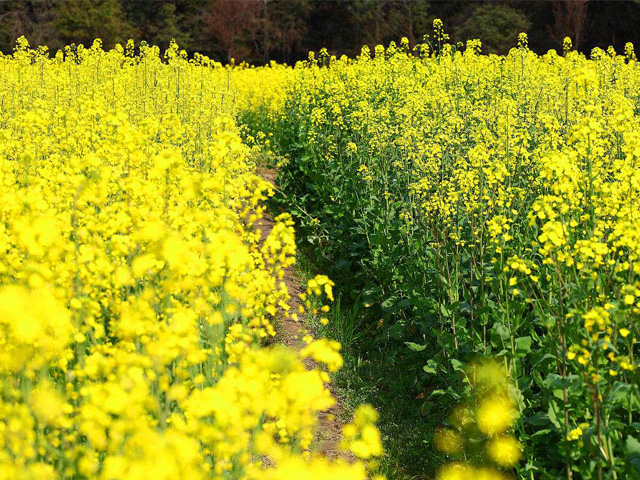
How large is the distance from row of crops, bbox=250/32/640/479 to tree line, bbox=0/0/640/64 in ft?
63.5

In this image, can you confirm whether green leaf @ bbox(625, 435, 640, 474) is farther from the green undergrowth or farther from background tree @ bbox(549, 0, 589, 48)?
background tree @ bbox(549, 0, 589, 48)

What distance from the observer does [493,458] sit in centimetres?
393

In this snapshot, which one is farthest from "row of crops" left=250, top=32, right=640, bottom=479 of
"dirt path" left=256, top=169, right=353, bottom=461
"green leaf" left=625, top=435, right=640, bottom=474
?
"dirt path" left=256, top=169, right=353, bottom=461

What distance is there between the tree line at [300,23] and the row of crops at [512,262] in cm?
1937

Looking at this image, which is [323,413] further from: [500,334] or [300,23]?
[300,23]

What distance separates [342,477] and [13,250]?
2.65m

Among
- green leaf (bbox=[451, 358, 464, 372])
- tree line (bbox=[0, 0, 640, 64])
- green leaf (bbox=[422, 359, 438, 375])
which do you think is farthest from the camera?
tree line (bbox=[0, 0, 640, 64])

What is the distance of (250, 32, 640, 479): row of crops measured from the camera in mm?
3322

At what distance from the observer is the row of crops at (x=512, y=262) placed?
3.32 m

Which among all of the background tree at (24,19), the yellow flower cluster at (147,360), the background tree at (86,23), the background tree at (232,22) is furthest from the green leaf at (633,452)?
the background tree at (232,22)

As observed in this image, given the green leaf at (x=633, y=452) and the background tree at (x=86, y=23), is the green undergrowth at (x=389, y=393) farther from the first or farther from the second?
the background tree at (x=86, y=23)

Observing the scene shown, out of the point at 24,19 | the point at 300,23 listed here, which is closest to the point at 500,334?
the point at 24,19

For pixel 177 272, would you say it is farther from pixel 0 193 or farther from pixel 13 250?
pixel 0 193

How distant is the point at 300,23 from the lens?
3603 cm
